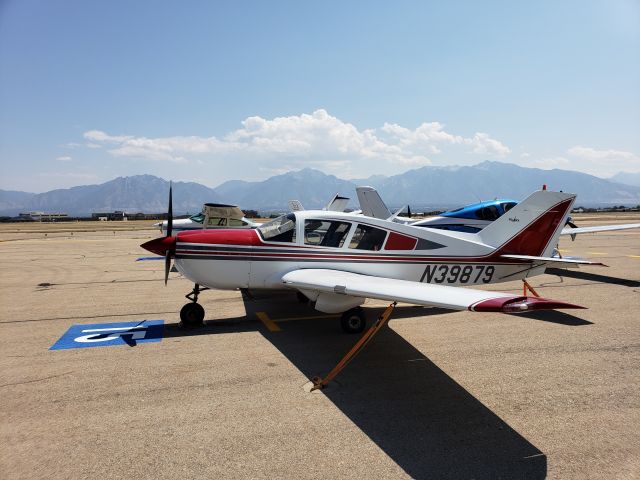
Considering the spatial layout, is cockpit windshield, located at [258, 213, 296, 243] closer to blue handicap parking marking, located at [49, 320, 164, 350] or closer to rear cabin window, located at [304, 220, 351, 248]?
rear cabin window, located at [304, 220, 351, 248]

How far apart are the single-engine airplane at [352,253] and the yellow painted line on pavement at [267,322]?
840 mm

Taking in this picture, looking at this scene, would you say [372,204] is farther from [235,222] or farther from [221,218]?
[221,218]

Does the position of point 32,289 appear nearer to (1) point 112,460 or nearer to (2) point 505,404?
(1) point 112,460

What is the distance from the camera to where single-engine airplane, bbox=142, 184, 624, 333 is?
7.58 meters

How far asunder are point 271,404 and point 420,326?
4.41 m

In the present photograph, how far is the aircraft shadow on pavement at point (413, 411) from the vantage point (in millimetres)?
3861

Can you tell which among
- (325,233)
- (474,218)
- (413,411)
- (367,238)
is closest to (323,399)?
(413,411)

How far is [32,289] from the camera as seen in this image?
1218 centimetres


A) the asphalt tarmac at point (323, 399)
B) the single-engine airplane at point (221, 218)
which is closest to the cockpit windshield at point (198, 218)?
the single-engine airplane at point (221, 218)

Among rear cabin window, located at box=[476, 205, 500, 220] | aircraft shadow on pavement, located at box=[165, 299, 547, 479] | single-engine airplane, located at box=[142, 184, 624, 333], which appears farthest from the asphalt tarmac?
rear cabin window, located at box=[476, 205, 500, 220]

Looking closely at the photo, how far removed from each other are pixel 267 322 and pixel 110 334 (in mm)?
3103

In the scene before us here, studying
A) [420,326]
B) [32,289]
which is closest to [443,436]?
[420,326]

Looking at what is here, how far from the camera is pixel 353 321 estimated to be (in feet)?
25.5

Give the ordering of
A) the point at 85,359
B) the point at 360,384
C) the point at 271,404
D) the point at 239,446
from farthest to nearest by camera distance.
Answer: the point at 85,359 → the point at 360,384 → the point at 271,404 → the point at 239,446
